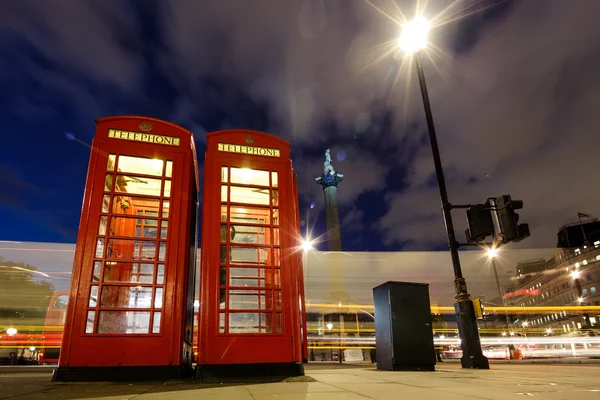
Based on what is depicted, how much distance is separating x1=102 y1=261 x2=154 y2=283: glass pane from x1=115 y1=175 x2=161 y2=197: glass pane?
1.21m

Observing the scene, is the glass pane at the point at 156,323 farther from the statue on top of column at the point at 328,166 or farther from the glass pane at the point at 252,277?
the statue on top of column at the point at 328,166

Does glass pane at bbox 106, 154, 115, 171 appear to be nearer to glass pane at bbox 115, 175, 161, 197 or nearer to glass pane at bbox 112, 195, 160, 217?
glass pane at bbox 115, 175, 161, 197

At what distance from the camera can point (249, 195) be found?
6.14 m

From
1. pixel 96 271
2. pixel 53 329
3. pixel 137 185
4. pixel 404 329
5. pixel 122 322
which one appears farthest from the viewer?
pixel 53 329

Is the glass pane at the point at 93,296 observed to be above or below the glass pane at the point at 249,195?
below

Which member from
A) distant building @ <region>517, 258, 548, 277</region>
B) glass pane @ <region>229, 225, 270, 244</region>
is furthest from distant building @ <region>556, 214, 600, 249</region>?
glass pane @ <region>229, 225, 270, 244</region>

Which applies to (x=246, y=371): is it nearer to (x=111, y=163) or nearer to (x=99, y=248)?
(x=99, y=248)

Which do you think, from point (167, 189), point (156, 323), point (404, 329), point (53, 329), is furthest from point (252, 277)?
point (53, 329)

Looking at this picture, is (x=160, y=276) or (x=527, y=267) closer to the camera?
(x=160, y=276)

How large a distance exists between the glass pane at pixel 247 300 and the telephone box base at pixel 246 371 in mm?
828

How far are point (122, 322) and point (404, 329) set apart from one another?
5.20 metres

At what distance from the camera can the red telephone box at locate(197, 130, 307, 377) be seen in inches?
189

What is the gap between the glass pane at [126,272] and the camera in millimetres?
5227

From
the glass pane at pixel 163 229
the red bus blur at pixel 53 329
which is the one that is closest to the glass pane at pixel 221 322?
the glass pane at pixel 163 229
